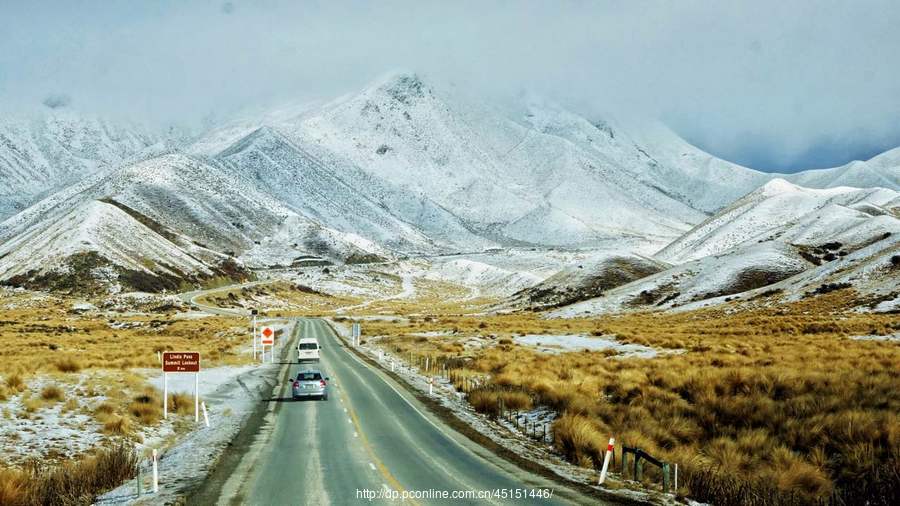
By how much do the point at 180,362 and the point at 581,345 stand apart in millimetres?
31132

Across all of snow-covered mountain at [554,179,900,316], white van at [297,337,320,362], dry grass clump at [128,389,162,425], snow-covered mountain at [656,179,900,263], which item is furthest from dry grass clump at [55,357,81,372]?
snow-covered mountain at [656,179,900,263]

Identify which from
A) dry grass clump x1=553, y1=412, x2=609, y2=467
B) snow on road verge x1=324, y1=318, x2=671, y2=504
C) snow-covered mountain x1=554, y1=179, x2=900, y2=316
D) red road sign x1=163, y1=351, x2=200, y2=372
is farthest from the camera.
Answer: snow-covered mountain x1=554, y1=179, x2=900, y2=316

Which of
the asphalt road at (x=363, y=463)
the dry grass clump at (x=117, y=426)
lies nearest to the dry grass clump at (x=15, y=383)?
the dry grass clump at (x=117, y=426)

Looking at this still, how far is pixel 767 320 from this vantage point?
2261 inches

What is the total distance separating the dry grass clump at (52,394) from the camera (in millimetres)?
22953

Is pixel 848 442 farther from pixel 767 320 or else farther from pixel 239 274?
pixel 239 274

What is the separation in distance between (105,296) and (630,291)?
86.7 meters

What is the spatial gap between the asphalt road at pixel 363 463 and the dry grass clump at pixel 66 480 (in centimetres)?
237

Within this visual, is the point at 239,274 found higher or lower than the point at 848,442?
higher

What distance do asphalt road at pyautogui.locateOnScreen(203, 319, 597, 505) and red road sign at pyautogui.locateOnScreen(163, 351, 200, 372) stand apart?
313 centimetres

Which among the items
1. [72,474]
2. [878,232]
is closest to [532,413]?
[72,474]

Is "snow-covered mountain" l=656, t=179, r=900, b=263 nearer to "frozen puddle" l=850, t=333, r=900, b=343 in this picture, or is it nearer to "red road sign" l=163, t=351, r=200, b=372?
"frozen puddle" l=850, t=333, r=900, b=343

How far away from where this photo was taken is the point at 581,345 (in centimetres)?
4803

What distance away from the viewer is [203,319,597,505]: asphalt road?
13539 millimetres
